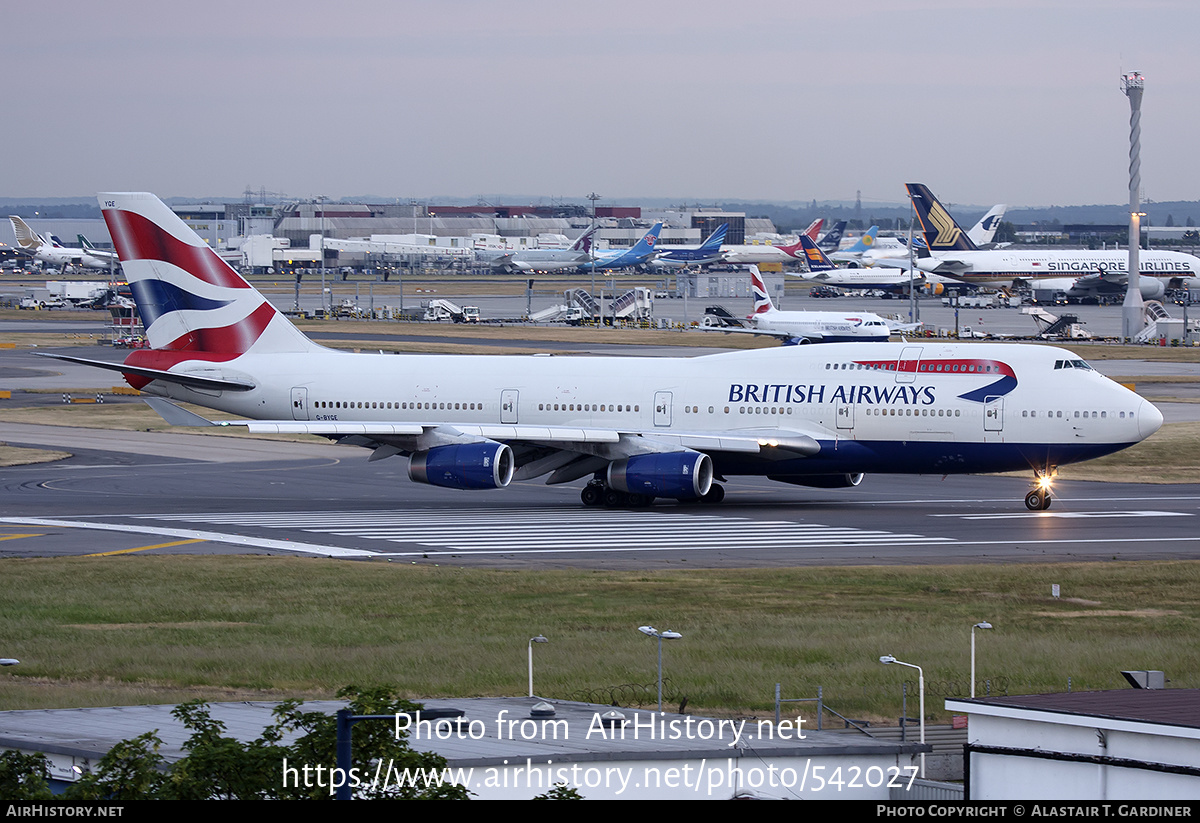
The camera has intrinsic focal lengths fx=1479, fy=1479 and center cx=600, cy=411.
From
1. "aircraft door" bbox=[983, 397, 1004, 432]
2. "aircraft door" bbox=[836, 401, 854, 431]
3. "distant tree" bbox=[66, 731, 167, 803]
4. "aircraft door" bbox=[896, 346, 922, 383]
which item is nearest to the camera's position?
"distant tree" bbox=[66, 731, 167, 803]

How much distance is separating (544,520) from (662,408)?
18.2 feet

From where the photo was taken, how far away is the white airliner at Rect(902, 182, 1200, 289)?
16775cm

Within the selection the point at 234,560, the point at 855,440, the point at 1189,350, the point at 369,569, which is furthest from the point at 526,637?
the point at 1189,350

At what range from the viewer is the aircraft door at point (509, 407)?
163ft

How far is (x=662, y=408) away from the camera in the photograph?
158 feet

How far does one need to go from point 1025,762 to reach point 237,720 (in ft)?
32.7

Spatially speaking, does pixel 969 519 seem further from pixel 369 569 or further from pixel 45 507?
pixel 45 507

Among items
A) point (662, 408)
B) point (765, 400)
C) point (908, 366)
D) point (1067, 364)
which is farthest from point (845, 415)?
point (1067, 364)

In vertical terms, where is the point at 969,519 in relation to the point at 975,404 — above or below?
below

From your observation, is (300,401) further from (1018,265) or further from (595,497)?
(1018,265)

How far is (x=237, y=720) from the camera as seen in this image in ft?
63.8

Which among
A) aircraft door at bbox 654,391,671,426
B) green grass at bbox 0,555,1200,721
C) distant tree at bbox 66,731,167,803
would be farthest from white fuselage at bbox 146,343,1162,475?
distant tree at bbox 66,731,167,803

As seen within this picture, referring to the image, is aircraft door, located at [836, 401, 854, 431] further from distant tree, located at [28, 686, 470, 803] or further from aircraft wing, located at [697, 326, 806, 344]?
aircraft wing, located at [697, 326, 806, 344]

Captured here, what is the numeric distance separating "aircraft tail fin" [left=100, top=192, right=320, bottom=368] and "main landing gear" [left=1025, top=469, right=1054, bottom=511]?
2652 cm
